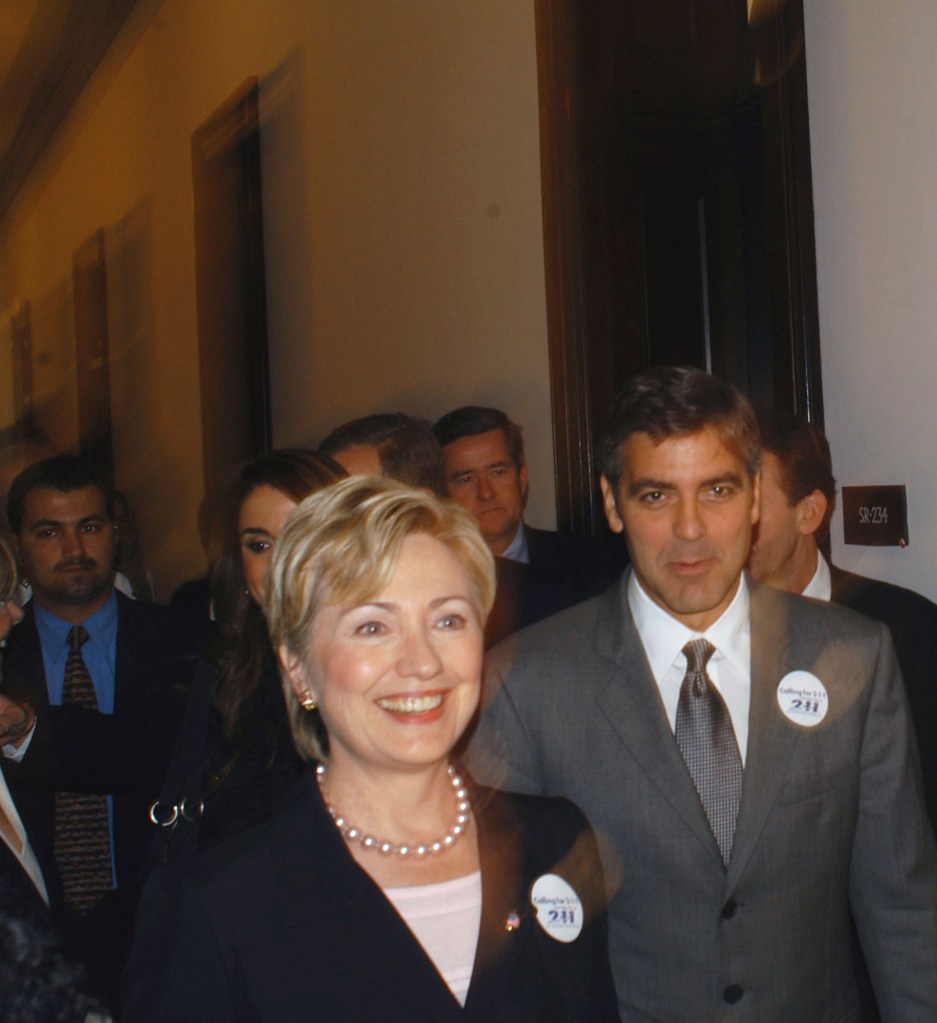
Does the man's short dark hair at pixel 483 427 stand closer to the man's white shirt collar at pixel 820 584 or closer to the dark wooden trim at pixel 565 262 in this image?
the dark wooden trim at pixel 565 262

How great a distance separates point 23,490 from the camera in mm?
3973

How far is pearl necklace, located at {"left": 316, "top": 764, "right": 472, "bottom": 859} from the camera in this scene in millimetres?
1590

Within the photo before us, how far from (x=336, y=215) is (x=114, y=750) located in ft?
12.1

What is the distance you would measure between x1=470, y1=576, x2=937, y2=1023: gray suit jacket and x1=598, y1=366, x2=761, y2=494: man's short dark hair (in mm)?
300

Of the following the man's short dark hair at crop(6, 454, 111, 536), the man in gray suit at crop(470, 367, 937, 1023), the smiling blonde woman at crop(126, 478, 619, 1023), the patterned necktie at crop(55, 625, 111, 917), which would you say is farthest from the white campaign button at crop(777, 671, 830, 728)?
the man's short dark hair at crop(6, 454, 111, 536)

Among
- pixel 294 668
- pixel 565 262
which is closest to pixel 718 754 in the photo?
pixel 294 668

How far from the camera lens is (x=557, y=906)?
164cm

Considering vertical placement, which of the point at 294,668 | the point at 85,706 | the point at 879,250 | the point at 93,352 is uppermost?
the point at 93,352

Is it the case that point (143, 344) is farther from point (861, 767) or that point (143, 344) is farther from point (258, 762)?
point (861, 767)

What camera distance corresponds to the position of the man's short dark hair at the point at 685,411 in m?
2.12

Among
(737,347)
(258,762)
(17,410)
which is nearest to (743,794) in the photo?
(258,762)

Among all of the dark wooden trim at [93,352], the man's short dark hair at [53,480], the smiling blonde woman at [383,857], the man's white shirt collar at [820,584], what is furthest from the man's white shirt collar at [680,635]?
the dark wooden trim at [93,352]

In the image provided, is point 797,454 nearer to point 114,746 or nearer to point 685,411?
point 685,411

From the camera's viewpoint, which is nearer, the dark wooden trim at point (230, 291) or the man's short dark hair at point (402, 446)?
the man's short dark hair at point (402, 446)
